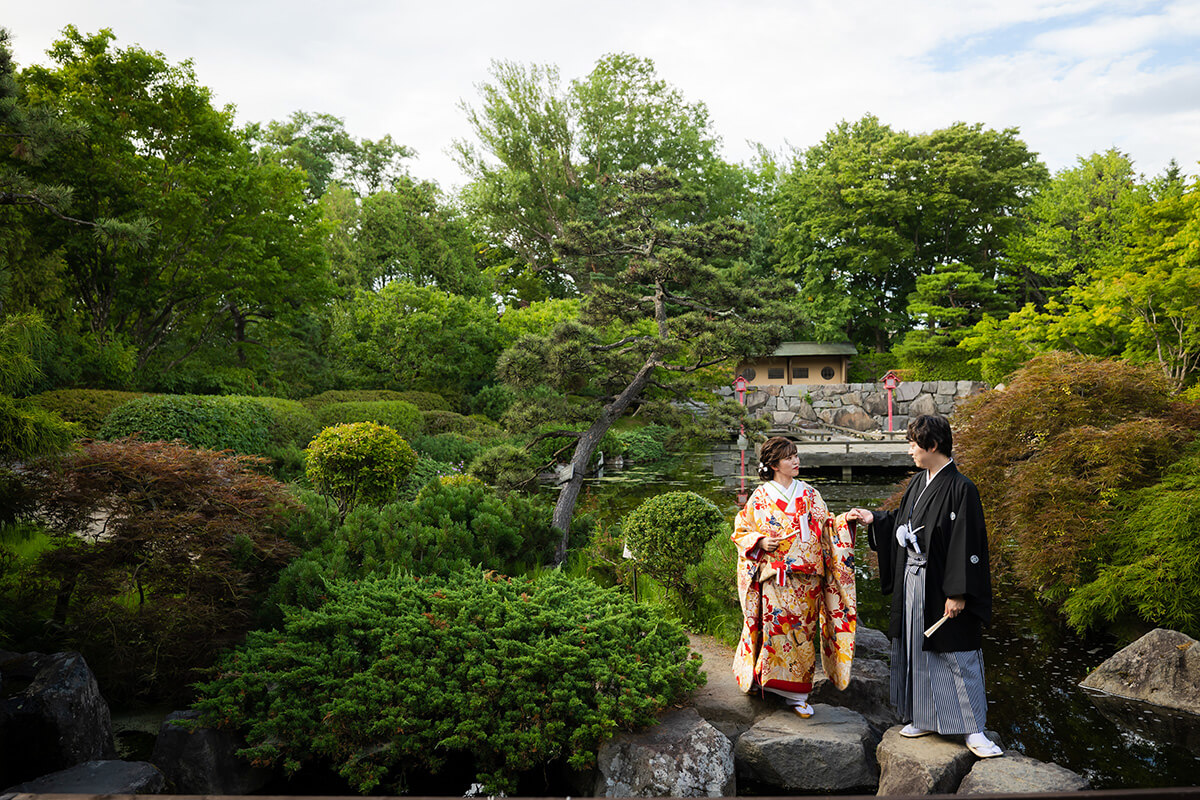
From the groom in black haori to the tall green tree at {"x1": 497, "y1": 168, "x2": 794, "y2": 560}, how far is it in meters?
4.28

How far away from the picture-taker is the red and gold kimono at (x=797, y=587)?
3961mm

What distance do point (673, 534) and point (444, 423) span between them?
11.3m

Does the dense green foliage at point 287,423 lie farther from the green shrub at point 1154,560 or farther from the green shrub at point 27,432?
the green shrub at point 1154,560

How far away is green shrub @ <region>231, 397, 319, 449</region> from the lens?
1179cm

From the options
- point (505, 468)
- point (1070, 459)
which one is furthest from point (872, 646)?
point (505, 468)

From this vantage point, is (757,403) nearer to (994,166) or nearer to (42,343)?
(994,166)

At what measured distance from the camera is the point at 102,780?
2.93 metres

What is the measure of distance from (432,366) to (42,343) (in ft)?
48.5

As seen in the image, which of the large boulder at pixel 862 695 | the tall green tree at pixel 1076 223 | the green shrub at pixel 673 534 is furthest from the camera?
the tall green tree at pixel 1076 223

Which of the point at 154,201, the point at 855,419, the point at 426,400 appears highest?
the point at 154,201

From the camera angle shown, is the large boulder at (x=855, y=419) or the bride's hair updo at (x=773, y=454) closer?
the bride's hair updo at (x=773, y=454)

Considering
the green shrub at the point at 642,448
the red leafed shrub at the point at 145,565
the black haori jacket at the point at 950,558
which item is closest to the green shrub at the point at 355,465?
the red leafed shrub at the point at 145,565

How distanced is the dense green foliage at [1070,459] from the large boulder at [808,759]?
10.1 ft

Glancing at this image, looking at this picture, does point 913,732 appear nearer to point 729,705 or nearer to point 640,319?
point 729,705
